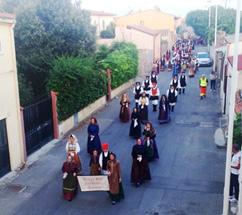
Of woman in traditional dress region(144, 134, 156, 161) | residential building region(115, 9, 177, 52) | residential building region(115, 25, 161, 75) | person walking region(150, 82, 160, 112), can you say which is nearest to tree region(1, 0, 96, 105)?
person walking region(150, 82, 160, 112)

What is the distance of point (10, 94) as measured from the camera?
13.0m

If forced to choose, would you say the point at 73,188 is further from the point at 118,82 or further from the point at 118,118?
the point at 118,82

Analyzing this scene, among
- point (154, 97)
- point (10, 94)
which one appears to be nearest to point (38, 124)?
point (10, 94)

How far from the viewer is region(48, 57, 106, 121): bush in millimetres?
16922

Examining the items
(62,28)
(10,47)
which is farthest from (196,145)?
(62,28)

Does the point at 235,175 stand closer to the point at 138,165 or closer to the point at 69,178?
the point at 138,165

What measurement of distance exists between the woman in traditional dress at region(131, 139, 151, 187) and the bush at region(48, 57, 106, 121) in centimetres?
587

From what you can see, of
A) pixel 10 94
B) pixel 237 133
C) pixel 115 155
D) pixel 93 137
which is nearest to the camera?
pixel 237 133

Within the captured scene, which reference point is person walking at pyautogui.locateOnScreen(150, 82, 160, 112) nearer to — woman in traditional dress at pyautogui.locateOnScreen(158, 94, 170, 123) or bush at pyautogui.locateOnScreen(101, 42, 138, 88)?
woman in traditional dress at pyautogui.locateOnScreen(158, 94, 170, 123)

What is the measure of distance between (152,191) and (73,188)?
2208 millimetres

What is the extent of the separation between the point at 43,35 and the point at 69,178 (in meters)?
12.1

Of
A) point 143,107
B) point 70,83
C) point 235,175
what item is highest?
point 70,83

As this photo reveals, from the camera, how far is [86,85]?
18953 mm

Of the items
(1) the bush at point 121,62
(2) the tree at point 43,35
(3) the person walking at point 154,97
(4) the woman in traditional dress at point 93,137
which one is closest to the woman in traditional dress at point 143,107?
(3) the person walking at point 154,97
